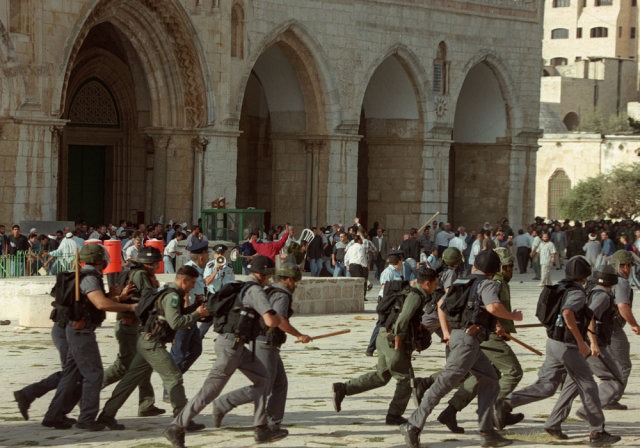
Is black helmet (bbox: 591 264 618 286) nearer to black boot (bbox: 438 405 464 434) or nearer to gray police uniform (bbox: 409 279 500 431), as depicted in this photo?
gray police uniform (bbox: 409 279 500 431)

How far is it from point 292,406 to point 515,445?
1.99m

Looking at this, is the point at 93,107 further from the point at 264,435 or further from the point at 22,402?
the point at 264,435

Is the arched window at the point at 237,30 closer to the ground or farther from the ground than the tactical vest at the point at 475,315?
farther from the ground

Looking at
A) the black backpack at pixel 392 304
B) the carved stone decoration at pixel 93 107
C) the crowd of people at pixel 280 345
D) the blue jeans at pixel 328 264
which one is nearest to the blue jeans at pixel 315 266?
the blue jeans at pixel 328 264

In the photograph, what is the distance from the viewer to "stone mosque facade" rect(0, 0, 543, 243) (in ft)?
68.2

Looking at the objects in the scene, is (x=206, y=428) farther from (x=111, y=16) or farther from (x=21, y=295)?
(x=111, y=16)

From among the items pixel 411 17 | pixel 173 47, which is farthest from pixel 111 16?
pixel 411 17

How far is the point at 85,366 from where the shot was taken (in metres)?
7.91

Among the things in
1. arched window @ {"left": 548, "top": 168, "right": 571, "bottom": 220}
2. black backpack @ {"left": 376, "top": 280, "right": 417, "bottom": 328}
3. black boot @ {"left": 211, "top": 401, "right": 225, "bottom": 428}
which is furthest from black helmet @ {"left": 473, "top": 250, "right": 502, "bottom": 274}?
arched window @ {"left": 548, "top": 168, "right": 571, "bottom": 220}

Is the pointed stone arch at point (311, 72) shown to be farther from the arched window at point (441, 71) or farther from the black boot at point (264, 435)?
the black boot at point (264, 435)

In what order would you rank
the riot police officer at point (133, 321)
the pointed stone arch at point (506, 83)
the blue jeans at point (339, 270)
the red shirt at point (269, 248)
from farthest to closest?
1. the pointed stone arch at point (506, 83)
2. the blue jeans at point (339, 270)
3. the red shirt at point (269, 248)
4. the riot police officer at point (133, 321)

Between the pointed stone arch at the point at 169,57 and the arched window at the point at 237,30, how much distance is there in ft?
3.13

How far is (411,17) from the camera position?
2748 cm

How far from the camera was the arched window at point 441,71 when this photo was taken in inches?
1110
